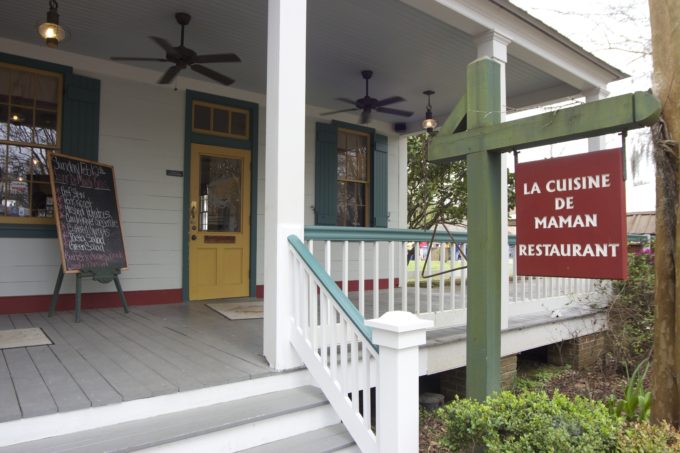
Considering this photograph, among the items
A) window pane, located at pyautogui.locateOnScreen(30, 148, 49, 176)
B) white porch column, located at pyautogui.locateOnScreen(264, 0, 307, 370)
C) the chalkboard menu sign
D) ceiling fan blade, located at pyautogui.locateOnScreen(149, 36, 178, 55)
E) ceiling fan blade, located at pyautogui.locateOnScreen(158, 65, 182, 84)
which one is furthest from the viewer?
window pane, located at pyautogui.locateOnScreen(30, 148, 49, 176)

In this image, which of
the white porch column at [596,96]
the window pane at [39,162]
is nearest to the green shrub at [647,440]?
the white porch column at [596,96]

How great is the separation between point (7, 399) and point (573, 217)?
109 inches

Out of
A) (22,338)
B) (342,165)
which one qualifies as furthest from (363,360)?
(342,165)

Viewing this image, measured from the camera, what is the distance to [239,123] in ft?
20.0

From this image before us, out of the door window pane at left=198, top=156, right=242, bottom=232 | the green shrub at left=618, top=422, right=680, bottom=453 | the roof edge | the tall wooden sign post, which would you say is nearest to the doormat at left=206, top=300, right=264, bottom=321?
the door window pane at left=198, top=156, right=242, bottom=232

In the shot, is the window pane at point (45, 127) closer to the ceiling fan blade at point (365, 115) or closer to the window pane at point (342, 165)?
the ceiling fan blade at point (365, 115)

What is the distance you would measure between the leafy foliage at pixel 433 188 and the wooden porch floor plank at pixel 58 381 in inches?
396

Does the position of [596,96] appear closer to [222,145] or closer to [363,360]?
[222,145]

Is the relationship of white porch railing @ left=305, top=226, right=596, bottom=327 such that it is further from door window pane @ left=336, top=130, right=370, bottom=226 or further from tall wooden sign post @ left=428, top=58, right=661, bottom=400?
tall wooden sign post @ left=428, top=58, right=661, bottom=400

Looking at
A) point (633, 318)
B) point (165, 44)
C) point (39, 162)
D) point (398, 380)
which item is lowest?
point (633, 318)

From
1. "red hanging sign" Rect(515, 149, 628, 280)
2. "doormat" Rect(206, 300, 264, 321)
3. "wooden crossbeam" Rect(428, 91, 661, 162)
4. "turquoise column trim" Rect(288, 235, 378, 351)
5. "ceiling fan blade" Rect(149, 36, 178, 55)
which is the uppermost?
"ceiling fan blade" Rect(149, 36, 178, 55)

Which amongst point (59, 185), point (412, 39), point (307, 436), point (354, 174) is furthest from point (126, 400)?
point (354, 174)

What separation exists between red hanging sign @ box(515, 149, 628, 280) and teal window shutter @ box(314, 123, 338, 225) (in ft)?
15.3

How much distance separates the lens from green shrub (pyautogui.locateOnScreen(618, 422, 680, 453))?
6.31 ft
